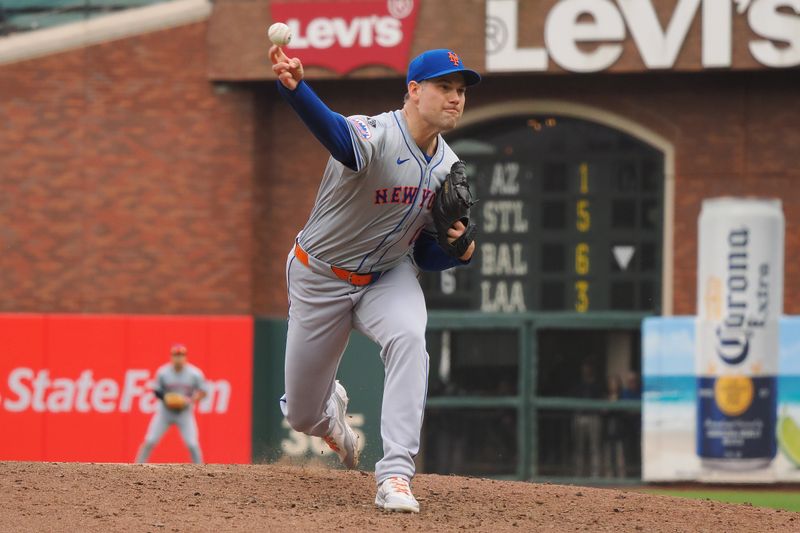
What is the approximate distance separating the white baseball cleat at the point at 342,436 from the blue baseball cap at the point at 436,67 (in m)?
1.85

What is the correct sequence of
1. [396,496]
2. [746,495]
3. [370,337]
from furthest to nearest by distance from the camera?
[746,495] < [370,337] < [396,496]

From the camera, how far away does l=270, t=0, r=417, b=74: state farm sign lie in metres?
14.8

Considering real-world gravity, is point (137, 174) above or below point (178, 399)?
above

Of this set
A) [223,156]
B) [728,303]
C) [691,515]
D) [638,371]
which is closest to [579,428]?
[638,371]

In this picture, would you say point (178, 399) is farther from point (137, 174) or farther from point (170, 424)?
point (137, 174)

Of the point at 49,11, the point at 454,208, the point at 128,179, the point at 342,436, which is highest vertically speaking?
the point at 49,11

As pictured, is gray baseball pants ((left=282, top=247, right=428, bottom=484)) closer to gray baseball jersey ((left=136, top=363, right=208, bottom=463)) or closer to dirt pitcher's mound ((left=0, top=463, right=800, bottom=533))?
dirt pitcher's mound ((left=0, top=463, right=800, bottom=533))

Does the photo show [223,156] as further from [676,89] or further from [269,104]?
[676,89]

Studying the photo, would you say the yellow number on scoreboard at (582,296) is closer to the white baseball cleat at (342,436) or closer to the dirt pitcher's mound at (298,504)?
the dirt pitcher's mound at (298,504)

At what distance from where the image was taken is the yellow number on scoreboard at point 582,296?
15234 mm

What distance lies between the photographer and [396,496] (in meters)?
5.89

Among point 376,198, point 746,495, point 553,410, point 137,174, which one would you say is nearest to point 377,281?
point 376,198

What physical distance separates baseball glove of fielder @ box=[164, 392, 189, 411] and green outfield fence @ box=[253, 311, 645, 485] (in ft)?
4.11

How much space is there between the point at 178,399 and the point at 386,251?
8384 millimetres
